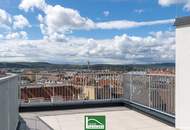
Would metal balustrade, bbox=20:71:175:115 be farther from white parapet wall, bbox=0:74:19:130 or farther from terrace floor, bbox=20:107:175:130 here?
white parapet wall, bbox=0:74:19:130

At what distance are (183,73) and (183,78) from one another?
12cm

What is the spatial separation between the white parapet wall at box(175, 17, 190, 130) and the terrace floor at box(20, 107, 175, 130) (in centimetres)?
56

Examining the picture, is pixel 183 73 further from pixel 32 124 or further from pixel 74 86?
pixel 74 86

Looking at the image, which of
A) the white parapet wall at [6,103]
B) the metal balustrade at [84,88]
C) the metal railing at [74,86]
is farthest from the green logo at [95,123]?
the metal railing at [74,86]

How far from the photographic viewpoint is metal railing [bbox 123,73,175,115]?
35.6 feet

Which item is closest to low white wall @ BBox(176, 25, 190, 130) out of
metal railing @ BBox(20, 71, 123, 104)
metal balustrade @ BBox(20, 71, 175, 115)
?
metal balustrade @ BBox(20, 71, 175, 115)

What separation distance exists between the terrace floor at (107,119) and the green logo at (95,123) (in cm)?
454

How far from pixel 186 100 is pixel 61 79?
5.72 metres

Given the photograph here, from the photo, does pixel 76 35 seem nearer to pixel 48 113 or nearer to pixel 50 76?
pixel 50 76

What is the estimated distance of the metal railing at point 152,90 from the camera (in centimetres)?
1084

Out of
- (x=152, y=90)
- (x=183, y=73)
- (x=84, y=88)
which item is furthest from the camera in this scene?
(x=84, y=88)


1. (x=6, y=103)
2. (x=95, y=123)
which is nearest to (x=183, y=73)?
(x=95, y=123)

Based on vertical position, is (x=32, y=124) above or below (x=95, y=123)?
below

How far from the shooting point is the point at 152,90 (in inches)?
473
